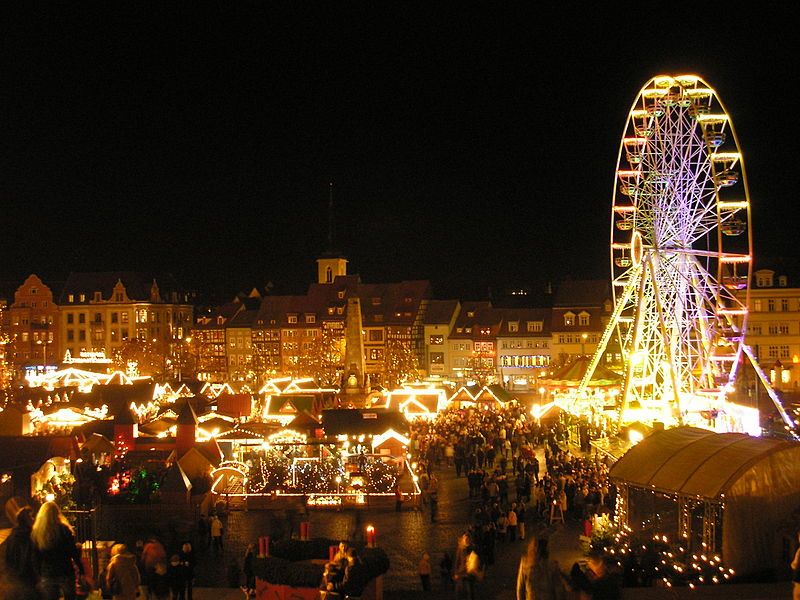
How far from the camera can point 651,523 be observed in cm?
1631

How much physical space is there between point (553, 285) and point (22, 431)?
180 feet

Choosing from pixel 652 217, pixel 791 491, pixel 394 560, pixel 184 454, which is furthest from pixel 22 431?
pixel 791 491

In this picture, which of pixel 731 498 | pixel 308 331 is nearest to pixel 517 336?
pixel 308 331

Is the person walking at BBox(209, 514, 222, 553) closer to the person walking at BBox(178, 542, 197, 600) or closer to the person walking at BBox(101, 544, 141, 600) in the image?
the person walking at BBox(178, 542, 197, 600)

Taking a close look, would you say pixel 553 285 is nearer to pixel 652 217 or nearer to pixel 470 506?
pixel 652 217

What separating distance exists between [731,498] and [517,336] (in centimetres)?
5487

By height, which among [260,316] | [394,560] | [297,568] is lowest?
[394,560]

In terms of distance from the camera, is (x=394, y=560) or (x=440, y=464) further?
Answer: (x=440, y=464)

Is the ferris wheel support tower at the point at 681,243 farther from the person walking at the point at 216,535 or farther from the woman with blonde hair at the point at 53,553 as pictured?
the woman with blonde hair at the point at 53,553

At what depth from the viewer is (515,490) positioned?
2534 centimetres

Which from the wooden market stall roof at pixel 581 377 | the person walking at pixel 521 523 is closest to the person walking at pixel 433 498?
the person walking at pixel 521 523

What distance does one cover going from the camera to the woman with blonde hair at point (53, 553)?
783 centimetres

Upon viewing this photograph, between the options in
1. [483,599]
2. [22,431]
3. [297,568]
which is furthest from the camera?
[22,431]

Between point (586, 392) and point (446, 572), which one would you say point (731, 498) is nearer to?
point (446, 572)
